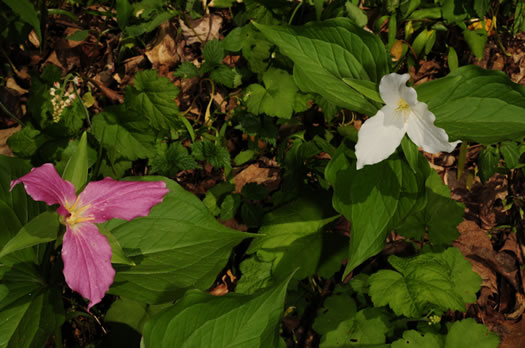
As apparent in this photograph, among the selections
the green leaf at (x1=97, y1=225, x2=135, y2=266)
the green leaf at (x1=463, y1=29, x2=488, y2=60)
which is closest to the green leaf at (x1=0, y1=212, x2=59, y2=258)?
the green leaf at (x1=97, y1=225, x2=135, y2=266)

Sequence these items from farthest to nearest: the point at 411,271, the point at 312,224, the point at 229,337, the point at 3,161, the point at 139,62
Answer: the point at 139,62, the point at 312,224, the point at 411,271, the point at 3,161, the point at 229,337

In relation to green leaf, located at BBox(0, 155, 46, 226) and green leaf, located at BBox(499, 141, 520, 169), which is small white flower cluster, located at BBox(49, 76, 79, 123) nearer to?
green leaf, located at BBox(0, 155, 46, 226)

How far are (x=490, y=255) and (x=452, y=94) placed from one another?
113 centimetres

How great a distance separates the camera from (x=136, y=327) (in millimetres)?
1892

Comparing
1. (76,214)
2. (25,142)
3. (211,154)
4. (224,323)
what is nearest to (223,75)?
(211,154)

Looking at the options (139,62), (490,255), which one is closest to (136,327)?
(139,62)

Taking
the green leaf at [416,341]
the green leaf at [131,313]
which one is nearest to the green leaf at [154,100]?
the green leaf at [131,313]

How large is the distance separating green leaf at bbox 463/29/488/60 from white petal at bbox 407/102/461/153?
1.22 metres

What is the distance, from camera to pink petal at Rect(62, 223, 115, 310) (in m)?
1.17

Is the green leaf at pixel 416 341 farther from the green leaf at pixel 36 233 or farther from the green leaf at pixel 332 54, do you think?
the green leaf at pixel 36 233

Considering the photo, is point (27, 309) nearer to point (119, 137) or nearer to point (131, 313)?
point (131, 313)

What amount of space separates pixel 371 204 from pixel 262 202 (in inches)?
33.9

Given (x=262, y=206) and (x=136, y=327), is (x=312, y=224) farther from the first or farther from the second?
(x=136, y=327)

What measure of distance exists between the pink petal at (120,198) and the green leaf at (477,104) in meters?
0.98
